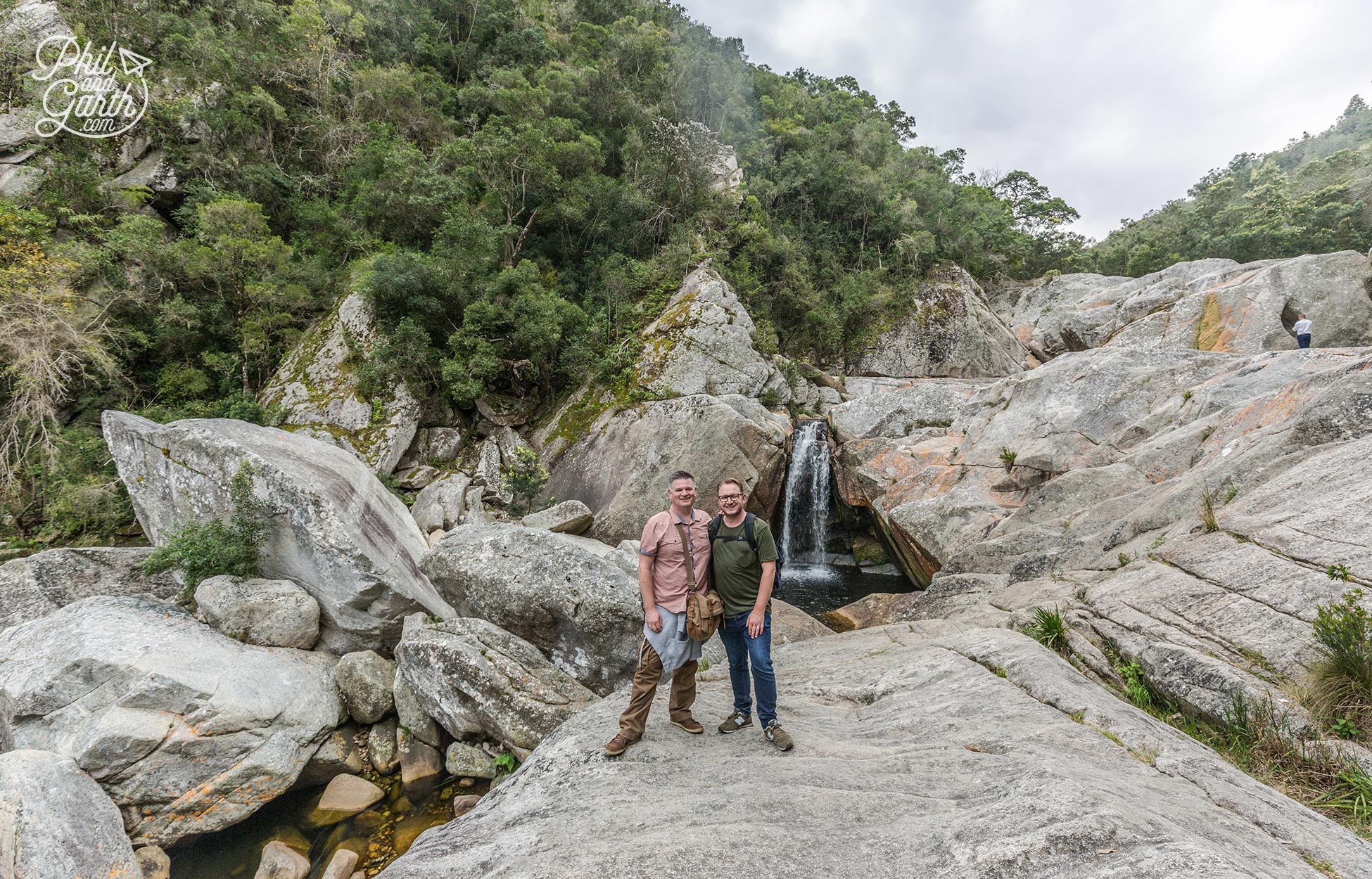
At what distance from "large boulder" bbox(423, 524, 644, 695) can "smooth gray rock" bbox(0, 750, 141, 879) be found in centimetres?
395

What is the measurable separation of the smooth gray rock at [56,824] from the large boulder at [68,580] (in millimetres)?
3979

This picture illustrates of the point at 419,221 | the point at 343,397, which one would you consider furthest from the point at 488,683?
the point at 419,221

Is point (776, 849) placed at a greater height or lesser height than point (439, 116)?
lesser

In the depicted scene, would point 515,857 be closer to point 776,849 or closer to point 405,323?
point 776,849

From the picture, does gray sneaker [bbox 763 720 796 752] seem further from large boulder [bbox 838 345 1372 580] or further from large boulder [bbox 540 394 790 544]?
large boulder [bbox 540 394 790 544]

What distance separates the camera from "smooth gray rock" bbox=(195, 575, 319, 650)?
7.56m

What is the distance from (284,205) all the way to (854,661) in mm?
23253

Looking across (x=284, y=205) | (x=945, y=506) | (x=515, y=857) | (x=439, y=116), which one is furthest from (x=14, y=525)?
(x=945, y=506)

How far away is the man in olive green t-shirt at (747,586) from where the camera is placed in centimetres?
379

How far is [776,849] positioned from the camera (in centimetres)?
249

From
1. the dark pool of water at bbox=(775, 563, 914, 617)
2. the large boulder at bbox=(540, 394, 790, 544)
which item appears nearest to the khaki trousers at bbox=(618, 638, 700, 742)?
the dark pool of water at bbox=(775, 563, 914, 617)

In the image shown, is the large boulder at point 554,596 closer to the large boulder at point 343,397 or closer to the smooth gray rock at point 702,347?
the large boulder at point 343,397

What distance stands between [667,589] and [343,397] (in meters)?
15.0

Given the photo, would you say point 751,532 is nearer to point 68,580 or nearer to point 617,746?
point 617,746
